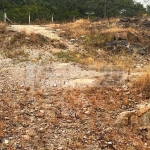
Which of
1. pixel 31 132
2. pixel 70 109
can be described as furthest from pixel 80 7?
Answer: pixel 31 132

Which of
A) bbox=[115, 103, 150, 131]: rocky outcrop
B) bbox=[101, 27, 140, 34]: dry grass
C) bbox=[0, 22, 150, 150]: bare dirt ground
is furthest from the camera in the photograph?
bbox=[101, 27, 140, 34]: dry grass

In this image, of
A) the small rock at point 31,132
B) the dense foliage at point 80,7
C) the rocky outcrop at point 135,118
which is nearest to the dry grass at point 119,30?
the rocky outcrop at point 135,118

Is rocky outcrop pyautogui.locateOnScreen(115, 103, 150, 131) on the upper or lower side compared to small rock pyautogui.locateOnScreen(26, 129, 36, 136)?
upper

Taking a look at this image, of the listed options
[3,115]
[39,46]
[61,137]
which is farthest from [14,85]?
[39,46]

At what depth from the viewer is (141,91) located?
314 inches

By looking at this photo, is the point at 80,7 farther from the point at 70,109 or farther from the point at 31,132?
the point at 31,132

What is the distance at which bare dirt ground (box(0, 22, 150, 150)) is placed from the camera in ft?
20.0

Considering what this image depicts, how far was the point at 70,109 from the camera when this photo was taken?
24.3 feet

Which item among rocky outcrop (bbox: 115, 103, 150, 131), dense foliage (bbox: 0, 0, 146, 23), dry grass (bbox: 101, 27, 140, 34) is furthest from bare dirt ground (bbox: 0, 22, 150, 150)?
dense foliage (bbox: 0, 0, 146, 23)

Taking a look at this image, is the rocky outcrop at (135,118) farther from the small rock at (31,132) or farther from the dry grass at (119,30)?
the dry grass at (119,30)

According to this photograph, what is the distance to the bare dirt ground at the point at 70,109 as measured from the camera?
609 cm

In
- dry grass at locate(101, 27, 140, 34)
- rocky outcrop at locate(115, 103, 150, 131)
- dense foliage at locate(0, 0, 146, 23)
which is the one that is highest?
dense foliage at locate(0, 0, 146, 23)

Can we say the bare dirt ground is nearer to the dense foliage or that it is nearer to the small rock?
the small rock

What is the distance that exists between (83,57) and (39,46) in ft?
7.75
